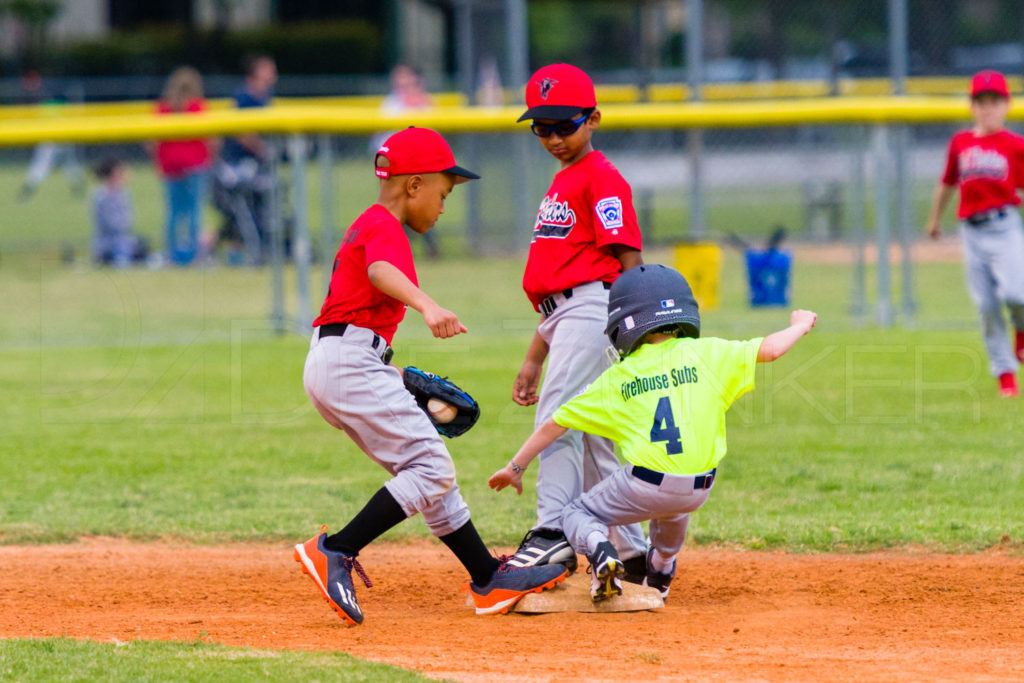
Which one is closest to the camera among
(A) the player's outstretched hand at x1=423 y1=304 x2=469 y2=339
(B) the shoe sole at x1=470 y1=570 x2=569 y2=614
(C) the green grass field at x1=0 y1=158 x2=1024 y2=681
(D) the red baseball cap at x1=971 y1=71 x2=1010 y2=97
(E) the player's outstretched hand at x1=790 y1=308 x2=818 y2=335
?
(A) the player's outstretched hand at x1=423 y1=304 x2=469 y2=339

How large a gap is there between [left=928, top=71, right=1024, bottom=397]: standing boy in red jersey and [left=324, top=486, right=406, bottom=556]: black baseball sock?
521cm

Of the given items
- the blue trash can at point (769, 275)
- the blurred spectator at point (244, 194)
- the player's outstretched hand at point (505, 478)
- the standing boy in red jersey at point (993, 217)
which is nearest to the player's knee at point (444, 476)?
the player's outstretched hand at point (505, 478)

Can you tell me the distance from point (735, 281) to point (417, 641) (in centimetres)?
896

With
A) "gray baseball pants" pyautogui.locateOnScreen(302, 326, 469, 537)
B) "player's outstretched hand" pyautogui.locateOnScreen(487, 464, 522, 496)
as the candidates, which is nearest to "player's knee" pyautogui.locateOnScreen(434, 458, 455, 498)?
"gray baseball pants" pyautogui.locateOnScreen(302, 326, 469, 537)

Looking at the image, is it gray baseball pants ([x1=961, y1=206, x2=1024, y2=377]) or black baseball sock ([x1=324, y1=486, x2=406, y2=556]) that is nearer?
→ black baseball sock ([x1=324, y1=486, x2=406, y2=556])

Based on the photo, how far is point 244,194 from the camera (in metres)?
12.6

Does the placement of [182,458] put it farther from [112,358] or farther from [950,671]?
[950,671]

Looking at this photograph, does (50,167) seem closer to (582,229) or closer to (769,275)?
(769,275)

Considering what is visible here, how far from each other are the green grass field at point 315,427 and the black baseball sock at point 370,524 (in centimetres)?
65

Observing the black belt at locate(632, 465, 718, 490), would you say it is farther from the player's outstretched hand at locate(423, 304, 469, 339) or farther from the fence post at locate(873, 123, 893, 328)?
the fence post at locate(873, 123, 893, 328)

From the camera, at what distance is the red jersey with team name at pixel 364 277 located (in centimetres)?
443

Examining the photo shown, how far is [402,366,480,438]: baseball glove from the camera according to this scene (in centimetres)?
471

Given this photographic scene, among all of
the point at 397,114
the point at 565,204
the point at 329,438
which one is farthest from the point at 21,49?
the point at 565,204

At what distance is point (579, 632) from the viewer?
4426 millimetres
